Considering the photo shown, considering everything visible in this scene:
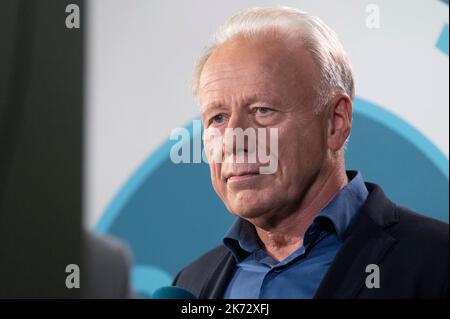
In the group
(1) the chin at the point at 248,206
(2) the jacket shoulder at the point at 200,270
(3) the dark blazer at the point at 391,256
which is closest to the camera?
(3) the dark blazer at the point at 391,256

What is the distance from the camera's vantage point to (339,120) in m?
1.41

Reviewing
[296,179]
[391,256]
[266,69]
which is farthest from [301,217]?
[266,69]

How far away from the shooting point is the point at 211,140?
4.67 feet

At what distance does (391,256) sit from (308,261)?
6.3 inches

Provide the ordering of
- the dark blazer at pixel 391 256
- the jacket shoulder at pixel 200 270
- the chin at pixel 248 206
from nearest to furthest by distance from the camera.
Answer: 1. the dark blazer at pixel 391 256
2. the chin at pixel 248 206
3. the jacket shoulder at pixel 200 270

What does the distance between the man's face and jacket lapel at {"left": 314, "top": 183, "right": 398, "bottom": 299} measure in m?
0.15

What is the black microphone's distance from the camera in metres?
1.35

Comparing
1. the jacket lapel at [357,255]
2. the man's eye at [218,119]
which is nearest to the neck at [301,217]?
the jacket lapel at [357,255]

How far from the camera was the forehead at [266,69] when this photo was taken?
1.36 meters

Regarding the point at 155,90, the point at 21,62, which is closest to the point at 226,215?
the point at 155,90

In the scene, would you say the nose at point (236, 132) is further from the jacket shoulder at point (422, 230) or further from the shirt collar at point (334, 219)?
the jacket shoulder at point (422, 230)

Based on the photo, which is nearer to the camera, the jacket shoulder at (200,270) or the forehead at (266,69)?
the forehead at (266,69)

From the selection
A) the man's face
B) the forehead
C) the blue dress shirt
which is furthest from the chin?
the forehead
